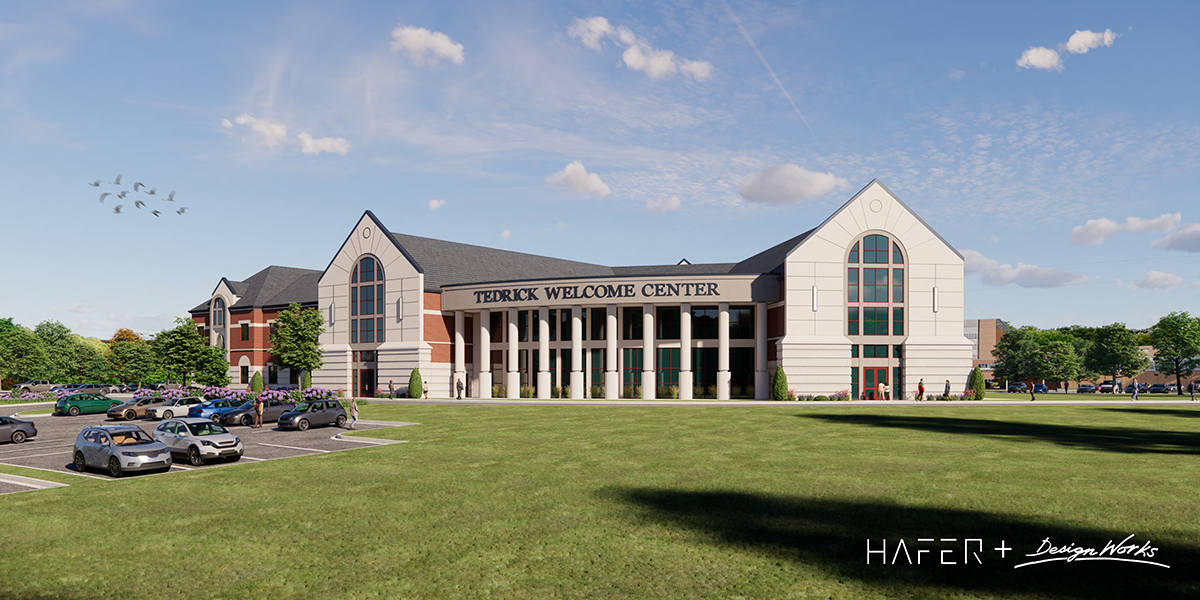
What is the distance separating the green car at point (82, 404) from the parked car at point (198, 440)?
28.8m

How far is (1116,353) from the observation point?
115750 mm

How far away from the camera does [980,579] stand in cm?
1095

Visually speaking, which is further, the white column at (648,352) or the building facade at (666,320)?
the white column at (648,352)

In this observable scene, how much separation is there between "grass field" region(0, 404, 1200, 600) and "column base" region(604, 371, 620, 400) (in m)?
35.3

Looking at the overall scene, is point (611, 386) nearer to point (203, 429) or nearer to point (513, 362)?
point (513, 362)

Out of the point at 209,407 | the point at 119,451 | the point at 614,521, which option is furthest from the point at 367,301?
the point at 614,521

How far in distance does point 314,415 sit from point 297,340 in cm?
3522

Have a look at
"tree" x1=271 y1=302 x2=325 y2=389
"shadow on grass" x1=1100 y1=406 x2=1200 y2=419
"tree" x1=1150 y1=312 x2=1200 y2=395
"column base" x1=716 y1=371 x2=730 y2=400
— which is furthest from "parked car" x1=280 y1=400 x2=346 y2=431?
"tree" x1=1150 y1=312 x2=1200 y2=395

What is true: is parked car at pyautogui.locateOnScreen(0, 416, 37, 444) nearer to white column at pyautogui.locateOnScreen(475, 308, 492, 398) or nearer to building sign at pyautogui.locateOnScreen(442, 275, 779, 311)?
building sign at pyautogui.locateOnScreen(442, 275, 779, 311)

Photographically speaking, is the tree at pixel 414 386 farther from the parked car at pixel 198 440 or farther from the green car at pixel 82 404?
the parked car at pixel 198 440

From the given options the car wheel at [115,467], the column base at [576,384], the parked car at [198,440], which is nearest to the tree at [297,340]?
the column base at [576,384]

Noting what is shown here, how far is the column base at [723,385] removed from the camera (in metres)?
61.7

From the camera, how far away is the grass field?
1102 centimetres

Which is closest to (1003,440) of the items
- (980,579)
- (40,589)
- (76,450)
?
(980,579)
